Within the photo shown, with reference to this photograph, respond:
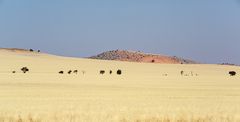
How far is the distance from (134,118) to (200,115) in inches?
104

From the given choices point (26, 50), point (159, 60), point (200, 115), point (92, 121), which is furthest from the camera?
point (159, 60)

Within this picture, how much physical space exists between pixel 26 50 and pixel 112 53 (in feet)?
112

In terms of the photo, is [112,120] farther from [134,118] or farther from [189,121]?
[189,121]

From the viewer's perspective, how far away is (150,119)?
60.0ft

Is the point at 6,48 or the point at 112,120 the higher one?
the point at 6,48

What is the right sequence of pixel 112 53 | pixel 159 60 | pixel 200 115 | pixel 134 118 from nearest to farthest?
pixel 134 118 < pixel 200 115 < pixel 159 60 < pixel 112 53

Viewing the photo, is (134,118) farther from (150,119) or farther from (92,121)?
(92,121)

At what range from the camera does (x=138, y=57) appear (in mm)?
153875

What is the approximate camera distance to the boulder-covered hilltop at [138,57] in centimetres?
15050

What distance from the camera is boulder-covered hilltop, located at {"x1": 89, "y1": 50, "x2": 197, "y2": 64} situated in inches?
5925

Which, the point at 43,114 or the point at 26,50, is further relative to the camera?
the point at 26,50

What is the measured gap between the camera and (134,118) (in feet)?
59.9

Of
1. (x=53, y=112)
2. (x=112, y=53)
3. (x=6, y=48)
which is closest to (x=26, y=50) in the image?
(x=6, y=48)

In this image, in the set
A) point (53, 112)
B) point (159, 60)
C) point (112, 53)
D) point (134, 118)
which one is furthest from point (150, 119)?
point (112, 53)
